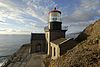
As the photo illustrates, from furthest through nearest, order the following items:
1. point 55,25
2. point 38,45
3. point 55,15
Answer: point 38,45
point 55,25
point 55,15

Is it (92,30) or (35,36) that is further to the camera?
(35,36)

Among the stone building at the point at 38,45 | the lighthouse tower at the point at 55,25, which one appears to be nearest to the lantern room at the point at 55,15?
the lighthouse tower at the point at 55,25

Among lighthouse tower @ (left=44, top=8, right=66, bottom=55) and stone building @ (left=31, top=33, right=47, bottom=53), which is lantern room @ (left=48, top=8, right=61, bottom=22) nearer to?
lighthouse tower @ (left=44, top=8, right=66, bottom=55)

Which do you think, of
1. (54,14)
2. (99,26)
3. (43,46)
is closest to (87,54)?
(99,26)

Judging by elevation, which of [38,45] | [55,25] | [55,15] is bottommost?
[38,45]

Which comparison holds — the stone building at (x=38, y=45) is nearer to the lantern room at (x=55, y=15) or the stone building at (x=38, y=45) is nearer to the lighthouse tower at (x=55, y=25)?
the lighthouse tower at (x=55, y=25)

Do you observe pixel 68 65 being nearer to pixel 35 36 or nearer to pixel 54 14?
pixel 54 14

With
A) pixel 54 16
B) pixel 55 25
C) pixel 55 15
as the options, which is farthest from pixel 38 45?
pixel 55 15

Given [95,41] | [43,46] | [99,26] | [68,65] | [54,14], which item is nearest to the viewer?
[68,65]

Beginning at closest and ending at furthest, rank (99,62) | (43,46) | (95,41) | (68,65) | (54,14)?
1. (99,62)
2. (68,65)
3. (95,41)
4. (54,14)
5. (43,46)

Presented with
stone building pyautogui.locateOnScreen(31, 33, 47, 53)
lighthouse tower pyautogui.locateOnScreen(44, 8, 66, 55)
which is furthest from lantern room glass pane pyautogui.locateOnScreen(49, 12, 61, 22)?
stone building pyautogui.locateOnScreen(31, 33, 47, 53)

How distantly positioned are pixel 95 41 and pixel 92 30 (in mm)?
7930

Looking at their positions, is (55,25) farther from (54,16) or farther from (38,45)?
(38,45)

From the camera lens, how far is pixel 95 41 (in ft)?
54.4
